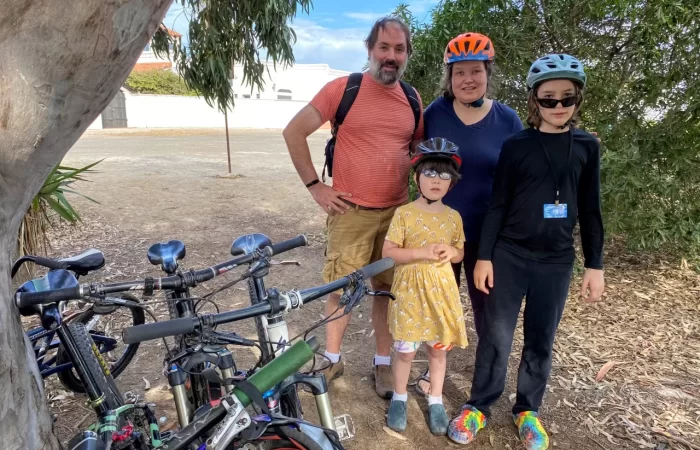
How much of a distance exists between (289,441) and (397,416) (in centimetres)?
160

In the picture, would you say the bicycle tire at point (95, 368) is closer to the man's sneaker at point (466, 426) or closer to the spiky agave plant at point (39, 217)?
the man's sneaker at point (466, 426)

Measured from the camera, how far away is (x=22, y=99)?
1.55 meters

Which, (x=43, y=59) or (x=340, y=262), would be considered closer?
(x=43, y=59)

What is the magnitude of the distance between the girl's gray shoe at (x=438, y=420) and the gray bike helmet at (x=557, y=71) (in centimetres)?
194

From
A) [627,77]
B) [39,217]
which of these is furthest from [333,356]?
[627,77]

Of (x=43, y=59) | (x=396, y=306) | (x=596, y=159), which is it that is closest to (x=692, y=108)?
(x=596, y=159)

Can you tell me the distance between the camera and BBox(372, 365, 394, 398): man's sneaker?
340 cm

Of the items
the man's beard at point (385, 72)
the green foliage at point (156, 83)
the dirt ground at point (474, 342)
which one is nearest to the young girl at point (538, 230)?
the dirt ground at point (474, 342)

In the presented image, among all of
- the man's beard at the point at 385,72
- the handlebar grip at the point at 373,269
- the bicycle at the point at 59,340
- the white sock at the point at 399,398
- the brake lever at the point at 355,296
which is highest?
the man's beard at the point at 385,72

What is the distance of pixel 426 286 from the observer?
2830 mm

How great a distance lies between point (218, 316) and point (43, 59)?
0.92 metres

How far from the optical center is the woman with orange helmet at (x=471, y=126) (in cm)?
291

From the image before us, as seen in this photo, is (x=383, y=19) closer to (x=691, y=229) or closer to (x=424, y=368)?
(x=424, y=368)

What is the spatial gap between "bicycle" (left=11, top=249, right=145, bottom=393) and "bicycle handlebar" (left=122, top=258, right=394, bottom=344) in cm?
104
